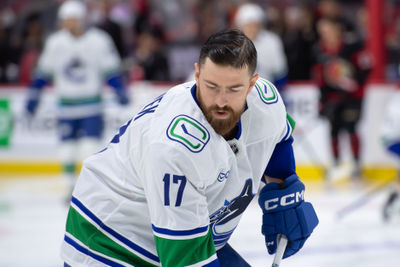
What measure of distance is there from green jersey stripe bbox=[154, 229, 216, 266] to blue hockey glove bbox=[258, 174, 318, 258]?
15.4 inches

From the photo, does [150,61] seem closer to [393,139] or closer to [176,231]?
[393,139]

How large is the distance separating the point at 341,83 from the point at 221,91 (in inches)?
202

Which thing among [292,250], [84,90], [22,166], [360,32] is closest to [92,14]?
[22,166]

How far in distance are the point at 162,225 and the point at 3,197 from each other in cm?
478

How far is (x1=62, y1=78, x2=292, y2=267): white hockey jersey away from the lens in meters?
1.69

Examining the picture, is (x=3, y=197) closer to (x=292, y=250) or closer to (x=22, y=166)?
(x=22, y=166)

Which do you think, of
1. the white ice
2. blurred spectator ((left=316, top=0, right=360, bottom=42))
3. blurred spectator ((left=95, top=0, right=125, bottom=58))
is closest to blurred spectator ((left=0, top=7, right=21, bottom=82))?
blurred spectator ((left=95, top=0, right=125, bottom=58))

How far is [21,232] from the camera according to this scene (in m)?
4.77

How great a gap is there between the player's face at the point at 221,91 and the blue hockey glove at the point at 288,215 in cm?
42

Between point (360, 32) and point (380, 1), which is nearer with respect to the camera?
point (380, 1)

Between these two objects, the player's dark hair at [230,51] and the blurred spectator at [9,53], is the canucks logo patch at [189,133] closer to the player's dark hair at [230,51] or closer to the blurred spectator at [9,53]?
the player's dark hair at [230,51]

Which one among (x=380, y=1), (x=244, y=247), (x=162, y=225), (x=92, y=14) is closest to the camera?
(x=162, y=225)

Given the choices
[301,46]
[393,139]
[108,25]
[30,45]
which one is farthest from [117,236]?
[30,45]

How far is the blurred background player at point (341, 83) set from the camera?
658 cm
